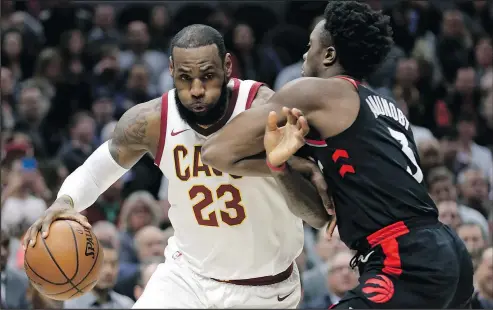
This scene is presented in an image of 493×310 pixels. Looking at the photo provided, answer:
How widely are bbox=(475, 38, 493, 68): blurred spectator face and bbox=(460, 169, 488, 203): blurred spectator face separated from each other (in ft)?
8.92

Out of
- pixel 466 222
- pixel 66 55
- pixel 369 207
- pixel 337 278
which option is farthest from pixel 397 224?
pixel 66 55

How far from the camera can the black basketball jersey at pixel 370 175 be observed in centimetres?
436

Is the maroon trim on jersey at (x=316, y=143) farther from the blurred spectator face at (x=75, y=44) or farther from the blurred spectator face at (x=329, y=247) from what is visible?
the blurred spectator face at (x=75, y=44)

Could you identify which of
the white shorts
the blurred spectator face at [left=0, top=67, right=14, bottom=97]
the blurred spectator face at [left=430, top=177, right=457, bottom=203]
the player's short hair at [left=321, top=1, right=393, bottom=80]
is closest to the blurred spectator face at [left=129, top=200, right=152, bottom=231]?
the blurred spectator face at [left=0, top=67, right=14, bottom=97]

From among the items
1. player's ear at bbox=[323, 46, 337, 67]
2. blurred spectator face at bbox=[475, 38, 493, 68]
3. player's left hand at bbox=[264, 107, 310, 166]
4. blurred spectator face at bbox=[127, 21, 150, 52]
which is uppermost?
player's ear at bbox=[323, 46, 337, 67]

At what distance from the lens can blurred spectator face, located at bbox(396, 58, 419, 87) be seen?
36.7 ft

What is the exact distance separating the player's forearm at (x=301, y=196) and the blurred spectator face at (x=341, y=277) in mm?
3162

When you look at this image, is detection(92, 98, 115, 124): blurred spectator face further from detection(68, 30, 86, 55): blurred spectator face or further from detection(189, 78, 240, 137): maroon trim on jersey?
detection(189, 78, 240, 137): maroon trim on jersey

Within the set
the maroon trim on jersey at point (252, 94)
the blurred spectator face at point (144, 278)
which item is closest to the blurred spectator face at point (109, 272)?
the blurred spectator face at point (144, 278)

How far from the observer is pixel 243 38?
37.6ft

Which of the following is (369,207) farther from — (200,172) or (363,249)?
(200,172)

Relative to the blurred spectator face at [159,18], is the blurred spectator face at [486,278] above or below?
below

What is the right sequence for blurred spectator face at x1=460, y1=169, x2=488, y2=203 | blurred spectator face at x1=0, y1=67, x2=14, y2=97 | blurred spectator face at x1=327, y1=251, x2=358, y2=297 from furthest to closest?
blurred spectator face at x1=0, y1=67, x2=14, y2=97, blurred spectator face at x1=460, y1=169, x2=488, y2=203, blurred spectator face at x1=327, y1=251, x2=358, y2=297

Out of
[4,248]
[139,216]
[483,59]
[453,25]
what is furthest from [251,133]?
[483,59]
